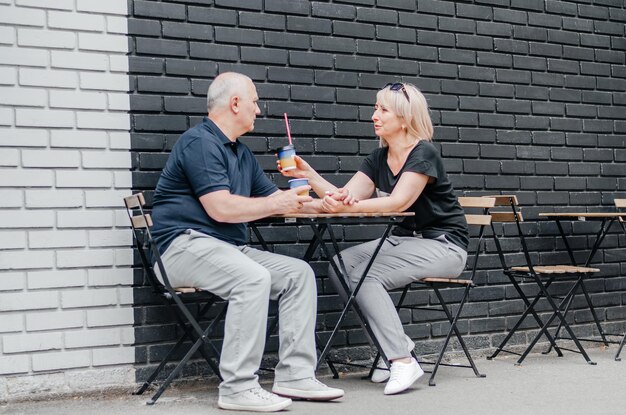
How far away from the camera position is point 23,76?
4.94 m

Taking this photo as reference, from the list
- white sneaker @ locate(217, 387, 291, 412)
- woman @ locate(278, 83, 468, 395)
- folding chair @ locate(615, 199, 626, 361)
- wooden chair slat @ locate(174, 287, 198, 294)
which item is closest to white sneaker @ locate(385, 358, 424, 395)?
woman @ locate(278, 83, 468, 395)

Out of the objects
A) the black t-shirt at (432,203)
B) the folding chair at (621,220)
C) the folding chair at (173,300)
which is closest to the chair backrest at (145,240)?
the folding chair at (173,300)

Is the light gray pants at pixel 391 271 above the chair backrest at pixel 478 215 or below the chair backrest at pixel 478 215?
below

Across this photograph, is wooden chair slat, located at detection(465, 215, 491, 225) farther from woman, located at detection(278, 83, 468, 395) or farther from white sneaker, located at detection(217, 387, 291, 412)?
white sneaker, located at detection(217, 387, 291, 412)

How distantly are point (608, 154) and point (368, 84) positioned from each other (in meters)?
2.20

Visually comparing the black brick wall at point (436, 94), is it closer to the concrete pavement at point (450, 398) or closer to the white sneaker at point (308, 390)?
the concrete pavement at point (450, 398)

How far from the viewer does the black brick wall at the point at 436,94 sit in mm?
5348

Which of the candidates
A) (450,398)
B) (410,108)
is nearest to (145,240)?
(410,108)

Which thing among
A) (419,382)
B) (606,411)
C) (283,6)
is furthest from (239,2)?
(606,411)

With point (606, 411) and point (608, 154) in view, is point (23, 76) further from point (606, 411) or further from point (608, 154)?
point (608, 154)

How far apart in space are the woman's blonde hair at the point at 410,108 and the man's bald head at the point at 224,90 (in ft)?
3.02

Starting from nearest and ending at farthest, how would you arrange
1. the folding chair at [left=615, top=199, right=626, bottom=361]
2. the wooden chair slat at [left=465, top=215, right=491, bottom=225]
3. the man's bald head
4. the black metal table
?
the black metal table → the man's bald head → the wooden chair slat at [left=465, top=215, right=491, bottom=225] → the folding chair at [left=615, top=199, right=626, bottom=361]

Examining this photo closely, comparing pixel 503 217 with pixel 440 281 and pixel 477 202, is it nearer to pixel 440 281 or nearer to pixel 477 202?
pixel 477 202

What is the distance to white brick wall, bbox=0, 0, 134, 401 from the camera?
16.1ft
